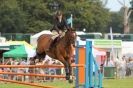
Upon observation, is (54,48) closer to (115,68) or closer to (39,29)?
(115,68)

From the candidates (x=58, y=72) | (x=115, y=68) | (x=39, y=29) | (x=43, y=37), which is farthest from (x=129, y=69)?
(x=39, y=29)

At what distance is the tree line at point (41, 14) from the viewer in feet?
265

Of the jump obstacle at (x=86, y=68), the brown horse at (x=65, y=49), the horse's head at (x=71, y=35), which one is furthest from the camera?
the brown horse at (x=65, y=49)

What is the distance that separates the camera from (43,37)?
18.8m

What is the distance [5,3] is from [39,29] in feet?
20.8

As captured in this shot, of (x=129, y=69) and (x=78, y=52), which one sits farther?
(x=129, y=69)

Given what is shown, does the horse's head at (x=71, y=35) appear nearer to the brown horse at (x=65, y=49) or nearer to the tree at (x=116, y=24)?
the brown horse at (x=65, y=49)

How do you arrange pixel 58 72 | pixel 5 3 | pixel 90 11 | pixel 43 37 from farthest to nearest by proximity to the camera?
pixel 90 11 → pixel 5 3 → pixel 58 72 → pixel 43 37

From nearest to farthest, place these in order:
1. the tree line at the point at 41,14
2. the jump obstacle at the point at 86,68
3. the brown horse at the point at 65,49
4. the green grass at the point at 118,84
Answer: the jump obstacle at the point at 86,68
the brown horse at the point at 65,49
the green grass at the point at 118,84
the tree line at the point at 41,14

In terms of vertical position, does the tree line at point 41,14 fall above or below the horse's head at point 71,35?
above

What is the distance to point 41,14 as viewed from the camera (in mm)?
83375

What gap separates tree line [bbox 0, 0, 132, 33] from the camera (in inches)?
3174

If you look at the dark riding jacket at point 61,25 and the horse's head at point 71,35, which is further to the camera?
the dark riding jacket at point 61,25

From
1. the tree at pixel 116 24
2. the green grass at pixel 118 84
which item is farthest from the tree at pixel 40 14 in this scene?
the green grass at pixel 118 84
